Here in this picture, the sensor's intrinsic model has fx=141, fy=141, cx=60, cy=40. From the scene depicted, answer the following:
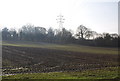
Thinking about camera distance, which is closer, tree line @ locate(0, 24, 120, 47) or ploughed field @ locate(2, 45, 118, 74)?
ploughed field @ locate(2, 45, 118, 74)

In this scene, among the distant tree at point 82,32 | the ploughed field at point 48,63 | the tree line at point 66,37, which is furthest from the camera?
the distant tree at point 82,32

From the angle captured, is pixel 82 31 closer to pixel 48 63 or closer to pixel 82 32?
pixel 82 32

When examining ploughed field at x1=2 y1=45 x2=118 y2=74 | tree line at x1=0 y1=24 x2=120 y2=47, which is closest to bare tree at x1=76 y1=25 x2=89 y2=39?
tree line at x1=0 y1=24 x2=120 y2=47

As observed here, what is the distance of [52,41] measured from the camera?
235ft

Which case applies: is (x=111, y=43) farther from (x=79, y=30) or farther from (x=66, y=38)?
(x=79, y=30)

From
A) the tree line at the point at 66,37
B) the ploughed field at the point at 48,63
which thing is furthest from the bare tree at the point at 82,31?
the ploughed field at the point at 48,63

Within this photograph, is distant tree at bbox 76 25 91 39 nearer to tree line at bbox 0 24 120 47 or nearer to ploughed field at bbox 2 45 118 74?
tree line at bbox 0 24 120 47

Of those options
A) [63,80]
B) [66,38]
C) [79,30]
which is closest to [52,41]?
[66,38]

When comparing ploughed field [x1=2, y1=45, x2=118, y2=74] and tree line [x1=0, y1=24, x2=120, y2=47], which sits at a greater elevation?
tree line [x1=0, y1=24, x2=120, y2=47]

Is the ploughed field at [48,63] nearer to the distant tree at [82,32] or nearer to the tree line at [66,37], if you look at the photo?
the tree line at [66,37]

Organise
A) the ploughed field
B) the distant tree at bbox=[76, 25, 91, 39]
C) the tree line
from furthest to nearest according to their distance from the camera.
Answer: the distant tree at bbox=[76, 25, 91, 39], the tree line, the ploughed field

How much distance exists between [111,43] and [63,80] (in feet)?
165

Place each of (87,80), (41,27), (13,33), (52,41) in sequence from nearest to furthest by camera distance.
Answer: (87,80) → (52,41) → (13,33) → (41,27)

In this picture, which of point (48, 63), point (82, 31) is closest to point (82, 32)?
point (82, 31)
